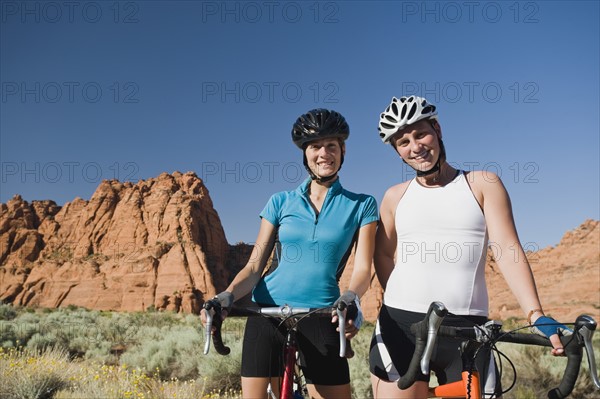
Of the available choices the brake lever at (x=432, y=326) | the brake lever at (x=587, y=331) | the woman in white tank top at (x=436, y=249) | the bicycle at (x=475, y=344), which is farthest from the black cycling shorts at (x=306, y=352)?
the brake lever at (x=587, y=331)

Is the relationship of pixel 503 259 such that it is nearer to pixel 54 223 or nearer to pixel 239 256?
pixel 239 256

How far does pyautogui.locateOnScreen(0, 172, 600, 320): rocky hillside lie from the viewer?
161 feet

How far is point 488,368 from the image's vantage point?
9.02ft

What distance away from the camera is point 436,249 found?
2984 mm

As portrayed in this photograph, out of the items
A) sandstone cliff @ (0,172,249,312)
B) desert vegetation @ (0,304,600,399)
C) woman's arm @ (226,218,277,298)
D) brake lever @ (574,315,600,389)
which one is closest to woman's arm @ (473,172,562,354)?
brake lever @ (574,315,600,389)

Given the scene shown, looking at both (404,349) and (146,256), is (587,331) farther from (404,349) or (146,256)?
(146,256)

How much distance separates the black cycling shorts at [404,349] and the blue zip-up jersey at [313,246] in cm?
42

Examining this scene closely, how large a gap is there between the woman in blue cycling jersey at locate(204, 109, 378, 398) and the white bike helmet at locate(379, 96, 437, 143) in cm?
39

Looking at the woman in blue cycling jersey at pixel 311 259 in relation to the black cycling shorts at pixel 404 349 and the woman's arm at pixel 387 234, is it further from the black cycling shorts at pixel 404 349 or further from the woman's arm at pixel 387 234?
the black cycling shorts at pixel 404 349

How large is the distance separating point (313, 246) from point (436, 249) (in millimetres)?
820

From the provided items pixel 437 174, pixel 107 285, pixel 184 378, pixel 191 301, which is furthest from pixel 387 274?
pixel 107 285

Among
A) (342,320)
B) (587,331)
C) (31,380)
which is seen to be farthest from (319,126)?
(31,380)

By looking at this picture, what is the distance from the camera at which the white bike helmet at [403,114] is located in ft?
10.5

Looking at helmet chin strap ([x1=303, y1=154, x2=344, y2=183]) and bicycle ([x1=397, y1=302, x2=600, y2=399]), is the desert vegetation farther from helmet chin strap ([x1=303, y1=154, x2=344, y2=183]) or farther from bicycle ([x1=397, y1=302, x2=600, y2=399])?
bicycle ([x1=397, y1=302, x2=600, y2=399])
